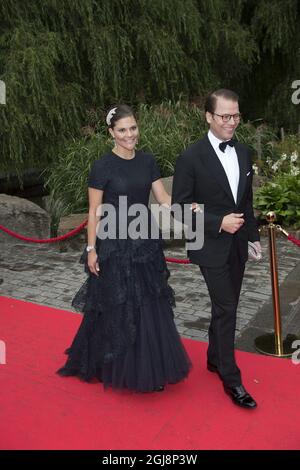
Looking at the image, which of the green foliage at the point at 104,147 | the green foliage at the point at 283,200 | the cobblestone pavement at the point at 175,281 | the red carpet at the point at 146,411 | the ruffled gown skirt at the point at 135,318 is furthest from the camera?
the green foliage at the point at 104,147

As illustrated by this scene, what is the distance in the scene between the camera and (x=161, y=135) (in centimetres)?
838

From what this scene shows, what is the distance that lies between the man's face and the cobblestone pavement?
1.87 m

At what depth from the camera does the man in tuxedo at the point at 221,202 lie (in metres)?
3.34

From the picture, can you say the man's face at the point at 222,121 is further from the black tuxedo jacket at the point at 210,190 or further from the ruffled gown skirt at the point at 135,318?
the ruffled gown skirt at the point at 135,318

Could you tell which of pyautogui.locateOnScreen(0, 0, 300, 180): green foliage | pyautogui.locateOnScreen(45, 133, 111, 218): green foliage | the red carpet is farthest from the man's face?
pyautogui.locateOnScreen(0, 0, 300, 180): green foliage

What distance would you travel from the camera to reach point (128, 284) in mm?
3529

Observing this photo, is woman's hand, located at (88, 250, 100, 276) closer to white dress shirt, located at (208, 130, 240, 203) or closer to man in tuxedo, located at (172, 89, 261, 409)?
man in tuxedo, located at (172, 89, 261, 409)

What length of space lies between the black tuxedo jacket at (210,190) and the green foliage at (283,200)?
3.62 metres

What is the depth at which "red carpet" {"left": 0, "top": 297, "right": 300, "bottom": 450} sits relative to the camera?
3180 millimetres

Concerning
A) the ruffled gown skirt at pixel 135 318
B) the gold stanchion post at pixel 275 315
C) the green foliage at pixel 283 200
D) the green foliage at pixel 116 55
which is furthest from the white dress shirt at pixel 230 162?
the green foliage at pixel 116 55
